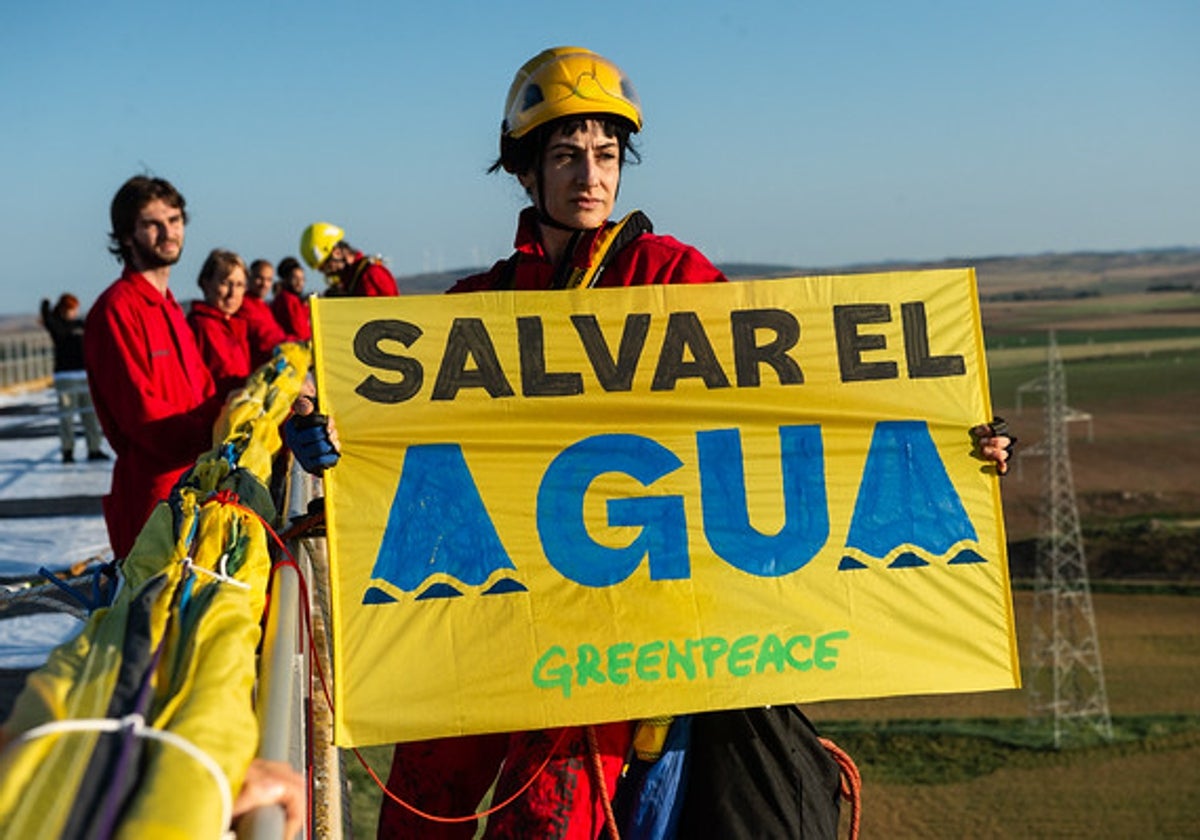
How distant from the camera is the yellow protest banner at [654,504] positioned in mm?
3006

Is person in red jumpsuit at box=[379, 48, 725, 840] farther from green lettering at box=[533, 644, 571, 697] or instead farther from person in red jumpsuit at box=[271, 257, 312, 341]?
person in red jumpsuit at box=[271, 257, 312, 341]

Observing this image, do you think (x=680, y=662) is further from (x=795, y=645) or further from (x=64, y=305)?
(x=64, y=305)

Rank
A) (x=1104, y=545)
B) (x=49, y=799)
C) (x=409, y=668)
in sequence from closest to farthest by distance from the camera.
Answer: (x=49, y=799)
(x=409, y=668)
(x=1104, y=545)

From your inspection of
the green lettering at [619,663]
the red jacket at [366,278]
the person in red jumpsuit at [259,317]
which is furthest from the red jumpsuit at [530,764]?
the red jacket at [366,278]

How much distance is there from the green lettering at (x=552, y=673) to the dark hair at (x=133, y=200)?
8.14 feet

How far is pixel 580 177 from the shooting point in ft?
10.5

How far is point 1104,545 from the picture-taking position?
104 meters

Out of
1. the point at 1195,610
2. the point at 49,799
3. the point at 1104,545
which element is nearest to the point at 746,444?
the point at 49,799

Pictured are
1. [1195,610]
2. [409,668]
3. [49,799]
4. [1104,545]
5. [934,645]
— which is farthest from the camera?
[1104,545]

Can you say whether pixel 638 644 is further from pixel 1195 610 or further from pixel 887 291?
pixel 1195 610

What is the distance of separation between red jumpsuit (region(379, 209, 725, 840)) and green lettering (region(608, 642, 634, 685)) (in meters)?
0.11

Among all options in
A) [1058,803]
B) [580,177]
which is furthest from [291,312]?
[1058,803]

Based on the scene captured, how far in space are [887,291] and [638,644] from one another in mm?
1018

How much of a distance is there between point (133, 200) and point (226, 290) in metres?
3.66
